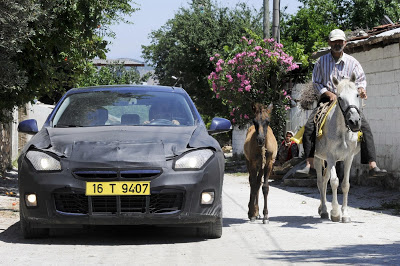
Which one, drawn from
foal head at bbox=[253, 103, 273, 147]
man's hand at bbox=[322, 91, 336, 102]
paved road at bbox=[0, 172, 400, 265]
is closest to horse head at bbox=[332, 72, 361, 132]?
man's hand at bbox=[322, 91, 336, 102]

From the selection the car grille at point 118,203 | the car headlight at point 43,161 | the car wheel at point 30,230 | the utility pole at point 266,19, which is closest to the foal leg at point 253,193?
the car grille at point 118,203

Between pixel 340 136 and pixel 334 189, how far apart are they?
0.75 meters

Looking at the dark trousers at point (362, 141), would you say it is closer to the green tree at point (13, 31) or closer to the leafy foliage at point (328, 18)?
the green tree at point (13, 31)

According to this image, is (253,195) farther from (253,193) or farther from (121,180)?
(121,180)

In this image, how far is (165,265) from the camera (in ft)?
23.7

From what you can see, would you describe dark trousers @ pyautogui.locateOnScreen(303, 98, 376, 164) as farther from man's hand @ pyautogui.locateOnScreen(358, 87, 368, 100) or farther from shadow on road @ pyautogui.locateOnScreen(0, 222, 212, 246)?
shadow on road @ pyautogui.locateOnScreen(0, 222, 212, 246)

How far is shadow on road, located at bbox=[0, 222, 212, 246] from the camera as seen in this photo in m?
8.78

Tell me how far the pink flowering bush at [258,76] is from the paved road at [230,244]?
1670 centimetres

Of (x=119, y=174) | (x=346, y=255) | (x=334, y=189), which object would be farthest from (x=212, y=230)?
(x=334, y=189)

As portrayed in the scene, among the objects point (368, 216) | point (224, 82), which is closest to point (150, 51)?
point (224, 82)

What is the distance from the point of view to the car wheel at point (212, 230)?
8.91m

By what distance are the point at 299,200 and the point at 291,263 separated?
27.8ft

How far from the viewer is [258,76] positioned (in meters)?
29.0

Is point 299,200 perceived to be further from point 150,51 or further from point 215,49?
point 150,51
